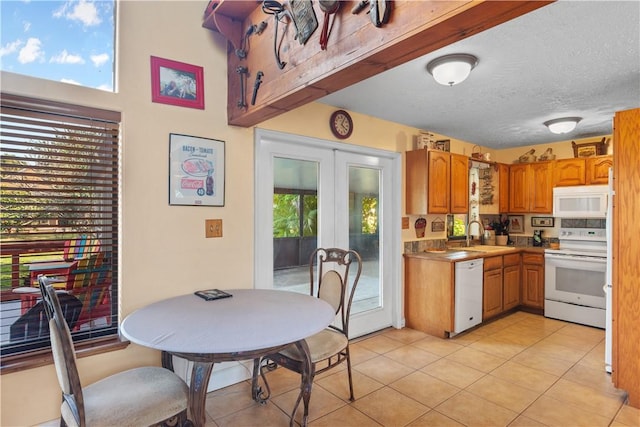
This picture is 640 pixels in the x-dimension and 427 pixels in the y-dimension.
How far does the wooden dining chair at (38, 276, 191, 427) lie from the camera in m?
1.23

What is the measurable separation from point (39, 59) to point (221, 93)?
39.2 inches

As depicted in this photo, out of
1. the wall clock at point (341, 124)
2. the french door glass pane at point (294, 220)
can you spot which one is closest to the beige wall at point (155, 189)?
the french door glass pane at point (294, 220)

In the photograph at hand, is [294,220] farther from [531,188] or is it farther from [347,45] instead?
[531,188]

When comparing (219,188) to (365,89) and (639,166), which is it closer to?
(365,89)

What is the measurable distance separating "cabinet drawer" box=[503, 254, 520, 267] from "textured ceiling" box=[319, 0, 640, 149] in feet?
5.20

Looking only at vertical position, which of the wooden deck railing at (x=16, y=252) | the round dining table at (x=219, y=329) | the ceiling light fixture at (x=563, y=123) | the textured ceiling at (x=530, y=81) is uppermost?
the textured ceiling at (x=530, y=81)

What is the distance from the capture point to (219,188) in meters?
2.35

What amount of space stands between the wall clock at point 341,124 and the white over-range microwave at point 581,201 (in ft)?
9.84

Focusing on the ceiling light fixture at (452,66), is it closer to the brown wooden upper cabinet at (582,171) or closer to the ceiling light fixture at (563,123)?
the ceiling light fixture at (563,123)

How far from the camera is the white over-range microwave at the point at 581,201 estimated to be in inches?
152

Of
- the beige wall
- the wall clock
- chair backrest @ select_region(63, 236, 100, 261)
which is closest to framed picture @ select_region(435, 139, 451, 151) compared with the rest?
the wall clock

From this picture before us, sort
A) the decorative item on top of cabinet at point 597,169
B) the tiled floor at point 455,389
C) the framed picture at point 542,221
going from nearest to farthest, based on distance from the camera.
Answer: the tiled floor at point 455,389, the decorative item on top of cabinet at point 597,169, the framed picture at point 542,221

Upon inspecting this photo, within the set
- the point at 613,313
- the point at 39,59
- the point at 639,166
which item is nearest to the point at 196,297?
the point at 39,59

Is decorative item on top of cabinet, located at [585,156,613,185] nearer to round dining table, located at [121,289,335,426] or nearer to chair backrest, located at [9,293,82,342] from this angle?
round dining table, located at [121,289,335,426]
